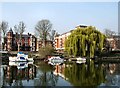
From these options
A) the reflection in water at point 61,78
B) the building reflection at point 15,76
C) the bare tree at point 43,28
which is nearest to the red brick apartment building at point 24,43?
the bare tree at point 43,28

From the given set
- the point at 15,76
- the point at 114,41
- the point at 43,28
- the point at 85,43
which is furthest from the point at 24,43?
the point at 15,76

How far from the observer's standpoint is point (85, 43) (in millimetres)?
24938

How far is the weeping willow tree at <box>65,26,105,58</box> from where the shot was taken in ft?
81.1

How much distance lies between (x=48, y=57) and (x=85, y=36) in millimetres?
4805

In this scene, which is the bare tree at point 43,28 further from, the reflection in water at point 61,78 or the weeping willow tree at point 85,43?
the reflection in water at point 61,78

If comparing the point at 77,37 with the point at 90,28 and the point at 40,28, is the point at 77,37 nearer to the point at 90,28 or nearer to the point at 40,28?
the point at 90,28

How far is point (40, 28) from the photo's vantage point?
109ft

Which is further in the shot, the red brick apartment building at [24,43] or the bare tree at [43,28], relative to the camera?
the red brick apartment building at [24,43]

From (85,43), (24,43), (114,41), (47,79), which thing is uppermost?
(114,41)

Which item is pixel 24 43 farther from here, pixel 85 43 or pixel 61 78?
pixel 61 78

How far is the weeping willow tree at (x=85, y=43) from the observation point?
2473 cm

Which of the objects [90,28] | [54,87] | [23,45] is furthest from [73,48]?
[23,45]

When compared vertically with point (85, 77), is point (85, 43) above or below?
above

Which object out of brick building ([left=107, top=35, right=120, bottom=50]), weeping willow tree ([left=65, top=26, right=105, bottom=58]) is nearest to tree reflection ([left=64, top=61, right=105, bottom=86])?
weeping willow tree ([left=65, top=26, right=105, bottom=58])
